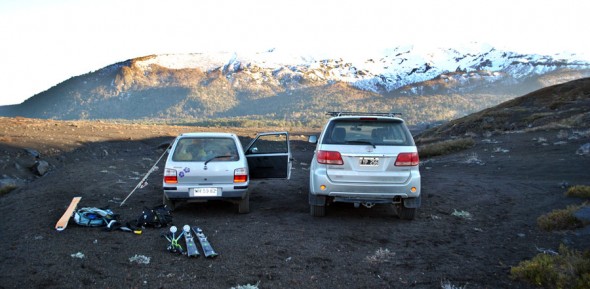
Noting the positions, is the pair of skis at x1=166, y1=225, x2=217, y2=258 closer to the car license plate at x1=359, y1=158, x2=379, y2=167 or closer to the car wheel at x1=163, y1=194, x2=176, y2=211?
the car wheel at x1=163, y1=194, x2=176, y2=211

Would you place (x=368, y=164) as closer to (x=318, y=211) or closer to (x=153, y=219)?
(x=318, y=211)

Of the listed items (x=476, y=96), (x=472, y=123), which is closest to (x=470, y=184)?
(x=472, y=123)

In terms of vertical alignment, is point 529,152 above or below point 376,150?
below

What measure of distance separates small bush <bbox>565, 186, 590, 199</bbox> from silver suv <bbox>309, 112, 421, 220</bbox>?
421cm

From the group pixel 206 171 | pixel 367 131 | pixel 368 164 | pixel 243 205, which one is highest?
pixel 367 131

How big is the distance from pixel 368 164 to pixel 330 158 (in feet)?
2.08

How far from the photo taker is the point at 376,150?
751cm

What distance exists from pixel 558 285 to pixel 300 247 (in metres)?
3.26

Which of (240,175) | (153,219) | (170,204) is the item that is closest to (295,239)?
(240,175)

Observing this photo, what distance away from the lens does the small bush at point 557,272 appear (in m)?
4.76

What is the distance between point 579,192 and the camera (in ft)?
31.6

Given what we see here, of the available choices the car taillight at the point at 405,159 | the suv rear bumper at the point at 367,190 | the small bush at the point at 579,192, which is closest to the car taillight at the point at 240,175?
the suv rear bumper at the point at 367,190

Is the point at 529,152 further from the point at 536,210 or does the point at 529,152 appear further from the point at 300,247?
the point at 300,247

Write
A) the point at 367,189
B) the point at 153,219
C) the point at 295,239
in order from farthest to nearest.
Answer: the point at 153,219 < the point at 367,189 < the point at 295,239
